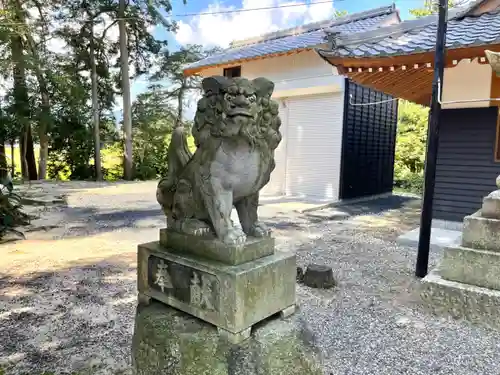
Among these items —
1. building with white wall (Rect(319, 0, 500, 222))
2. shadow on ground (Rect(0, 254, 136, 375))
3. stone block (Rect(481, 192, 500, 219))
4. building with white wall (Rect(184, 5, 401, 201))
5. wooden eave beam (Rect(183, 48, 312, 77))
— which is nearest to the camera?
shadow on ground (Rect(0, 254, 136, 375))

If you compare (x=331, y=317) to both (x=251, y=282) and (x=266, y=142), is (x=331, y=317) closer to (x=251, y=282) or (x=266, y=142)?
(x=251, y=282)

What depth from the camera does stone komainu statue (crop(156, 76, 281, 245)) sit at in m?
1.73

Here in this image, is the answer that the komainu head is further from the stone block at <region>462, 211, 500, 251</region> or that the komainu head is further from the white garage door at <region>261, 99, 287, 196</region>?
the white garage door at <region>261, 99, 287, 196</region>

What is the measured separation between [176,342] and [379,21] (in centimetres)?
1192

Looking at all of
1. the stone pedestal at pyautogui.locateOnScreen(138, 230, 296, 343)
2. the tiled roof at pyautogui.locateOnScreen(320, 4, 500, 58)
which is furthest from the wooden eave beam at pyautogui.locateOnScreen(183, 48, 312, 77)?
the stone pedestal at pyautogui.locateOnScreen(138, 230, 296, 343)

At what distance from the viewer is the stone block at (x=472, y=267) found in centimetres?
308

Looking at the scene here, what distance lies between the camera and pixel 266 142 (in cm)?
189

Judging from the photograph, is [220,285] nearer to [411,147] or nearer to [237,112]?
[237,112]

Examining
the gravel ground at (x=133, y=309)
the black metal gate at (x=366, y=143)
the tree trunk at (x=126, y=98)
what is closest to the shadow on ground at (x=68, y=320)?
the gravel ground at (x=133, y=309)

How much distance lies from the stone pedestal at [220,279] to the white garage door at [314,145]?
7.81 metres

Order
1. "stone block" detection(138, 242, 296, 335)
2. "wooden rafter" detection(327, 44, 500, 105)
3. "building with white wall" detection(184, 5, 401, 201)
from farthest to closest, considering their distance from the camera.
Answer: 1. "building with white wall" detection(184, 5, 401, 201)
2. "wooden rafter" detection(327, 44, 500, 105)
3. "stone block" detection(138, 242, 296, 335)

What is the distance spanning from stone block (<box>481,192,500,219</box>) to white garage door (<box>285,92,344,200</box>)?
618 cm

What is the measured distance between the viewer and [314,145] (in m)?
9.80

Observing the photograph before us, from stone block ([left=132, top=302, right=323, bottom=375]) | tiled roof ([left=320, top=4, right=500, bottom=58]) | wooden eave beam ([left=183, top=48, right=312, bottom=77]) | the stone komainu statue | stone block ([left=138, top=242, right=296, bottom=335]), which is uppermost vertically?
wooden eave beam ([left=183, top=48, right=312, bottom=77])
